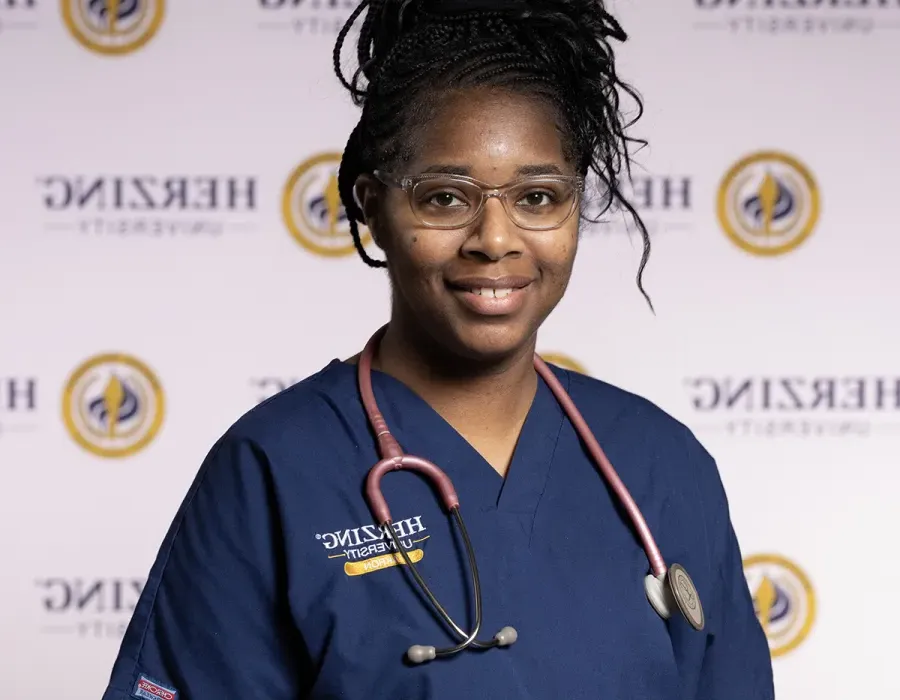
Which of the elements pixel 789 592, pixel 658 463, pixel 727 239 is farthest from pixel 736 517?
pixel 658 463

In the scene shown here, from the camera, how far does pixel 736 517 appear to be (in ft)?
6.31

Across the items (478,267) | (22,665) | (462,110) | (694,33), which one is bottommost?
(22,665)

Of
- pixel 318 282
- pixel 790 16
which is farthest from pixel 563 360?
pixel 790 16

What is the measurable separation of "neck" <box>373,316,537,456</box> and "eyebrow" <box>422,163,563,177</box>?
0.14 meters

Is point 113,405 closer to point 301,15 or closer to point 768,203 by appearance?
point 301,15

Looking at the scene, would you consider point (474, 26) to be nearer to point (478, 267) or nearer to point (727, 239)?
point (478, 267)

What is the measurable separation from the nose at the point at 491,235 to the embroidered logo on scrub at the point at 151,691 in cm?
39

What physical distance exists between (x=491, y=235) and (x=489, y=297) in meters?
0.05

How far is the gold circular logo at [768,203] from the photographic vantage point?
1.91m

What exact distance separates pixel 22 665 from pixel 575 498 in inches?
44.7

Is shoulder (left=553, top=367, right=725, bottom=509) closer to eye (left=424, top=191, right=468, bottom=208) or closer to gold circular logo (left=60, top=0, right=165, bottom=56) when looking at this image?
eye (left=424, top=191, right=468, bottom=208)

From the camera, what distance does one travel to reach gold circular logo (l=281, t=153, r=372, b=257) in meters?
1.88

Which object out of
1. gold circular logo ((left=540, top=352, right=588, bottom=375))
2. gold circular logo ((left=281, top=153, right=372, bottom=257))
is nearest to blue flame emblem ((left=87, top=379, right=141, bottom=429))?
gold circular logo ((left=281, top=153, right=372, bottom=257))

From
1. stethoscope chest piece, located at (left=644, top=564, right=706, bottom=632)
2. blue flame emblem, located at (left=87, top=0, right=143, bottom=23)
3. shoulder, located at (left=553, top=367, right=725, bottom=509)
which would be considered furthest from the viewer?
blue flame emblem, located at (left=87, top=0, right=143, bottom=23)
